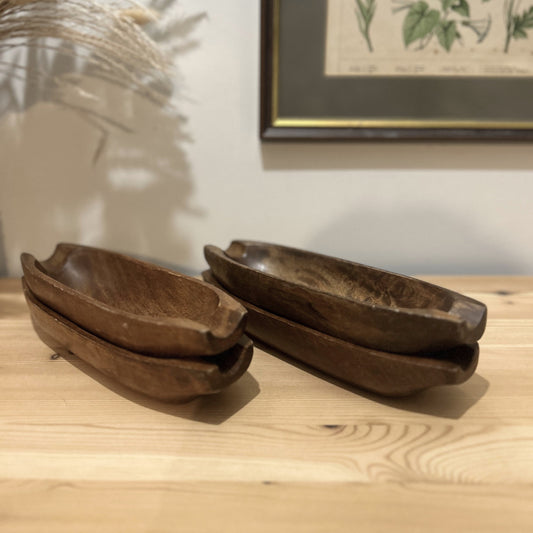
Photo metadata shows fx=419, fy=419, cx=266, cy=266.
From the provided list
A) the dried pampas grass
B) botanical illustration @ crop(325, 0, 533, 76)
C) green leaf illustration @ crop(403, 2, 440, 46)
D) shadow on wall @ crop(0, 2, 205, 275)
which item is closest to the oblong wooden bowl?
shadow on wall @ crop(0, 2, 205, 275)

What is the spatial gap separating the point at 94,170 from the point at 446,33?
700 mm

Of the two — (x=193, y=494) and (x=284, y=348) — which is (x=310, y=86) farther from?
(x=193, y=494)

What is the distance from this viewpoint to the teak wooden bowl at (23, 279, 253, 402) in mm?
420

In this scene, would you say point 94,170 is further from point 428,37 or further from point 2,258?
point 428,37

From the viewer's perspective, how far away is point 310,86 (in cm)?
75

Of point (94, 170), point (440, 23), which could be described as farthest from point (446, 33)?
point (94, 170)

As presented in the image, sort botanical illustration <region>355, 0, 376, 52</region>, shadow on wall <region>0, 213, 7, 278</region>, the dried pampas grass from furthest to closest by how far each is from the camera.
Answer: shadow on wall <region>0, 213, 7, 278</region>, botanical illustration <region>355, 0, 376, 52</region>, the dried pampas grass

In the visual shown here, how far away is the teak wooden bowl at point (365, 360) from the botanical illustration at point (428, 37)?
486 mm

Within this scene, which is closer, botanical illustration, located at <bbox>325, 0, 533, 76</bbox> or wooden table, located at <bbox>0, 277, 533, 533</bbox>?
wooden table, located at <bbox>0, 277, 533, 533</bbox>

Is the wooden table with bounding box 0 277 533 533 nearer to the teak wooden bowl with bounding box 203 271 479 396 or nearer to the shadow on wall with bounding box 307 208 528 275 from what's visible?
the teak wooden bowl with bounding box 203 271 479 396

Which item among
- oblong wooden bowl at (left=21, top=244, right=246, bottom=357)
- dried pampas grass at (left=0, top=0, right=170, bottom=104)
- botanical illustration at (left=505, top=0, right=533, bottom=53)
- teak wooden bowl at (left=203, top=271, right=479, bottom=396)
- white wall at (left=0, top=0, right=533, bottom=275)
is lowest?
teak wooden bowl at (left=203, top=271, right=479, bottom=396)

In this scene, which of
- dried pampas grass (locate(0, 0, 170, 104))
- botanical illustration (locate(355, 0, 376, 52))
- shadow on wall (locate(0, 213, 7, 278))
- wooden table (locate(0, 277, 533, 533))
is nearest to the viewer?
wooden table (locate(0, 277, 533, 533))

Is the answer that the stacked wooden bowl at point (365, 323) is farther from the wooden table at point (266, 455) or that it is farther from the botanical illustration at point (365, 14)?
the botanical illustration at point (365, 14)

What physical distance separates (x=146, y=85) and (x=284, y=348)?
21.7 inches
